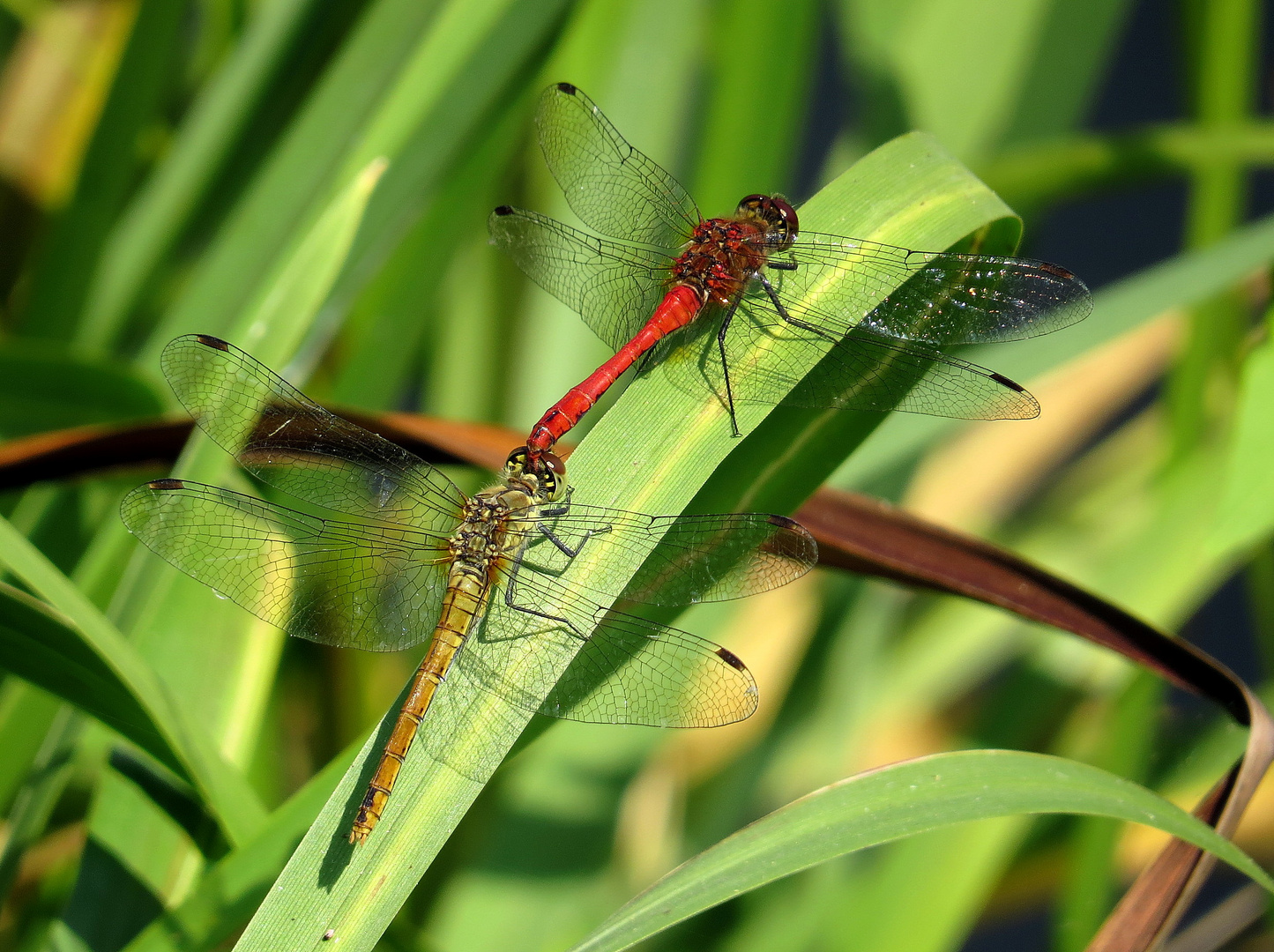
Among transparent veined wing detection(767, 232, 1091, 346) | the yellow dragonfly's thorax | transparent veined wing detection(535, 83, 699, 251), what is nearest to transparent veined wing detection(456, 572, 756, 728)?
the yellow dragonfly's thorax

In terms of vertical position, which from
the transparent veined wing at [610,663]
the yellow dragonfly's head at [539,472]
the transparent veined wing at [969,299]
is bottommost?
the transparent veined wing at [610,663]

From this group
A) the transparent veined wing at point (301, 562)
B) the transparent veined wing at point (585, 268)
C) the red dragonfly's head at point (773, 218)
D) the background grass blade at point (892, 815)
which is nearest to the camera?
the background grass blade at point (892, 815)

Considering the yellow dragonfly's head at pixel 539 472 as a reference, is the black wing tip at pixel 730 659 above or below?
below

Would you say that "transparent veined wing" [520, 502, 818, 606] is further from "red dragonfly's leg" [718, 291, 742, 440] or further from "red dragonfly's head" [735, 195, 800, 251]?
"red dragonfly's head" [735, 195, 800, 251]

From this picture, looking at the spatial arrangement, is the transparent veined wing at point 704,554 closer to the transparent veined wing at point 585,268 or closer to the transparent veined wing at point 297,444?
the transparent veined wing at point 297,444

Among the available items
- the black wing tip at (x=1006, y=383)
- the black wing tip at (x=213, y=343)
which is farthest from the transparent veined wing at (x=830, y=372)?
the black wing tip at (x=213, y=343)

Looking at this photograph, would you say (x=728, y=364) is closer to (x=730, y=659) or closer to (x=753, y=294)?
(x=753, y=294)
